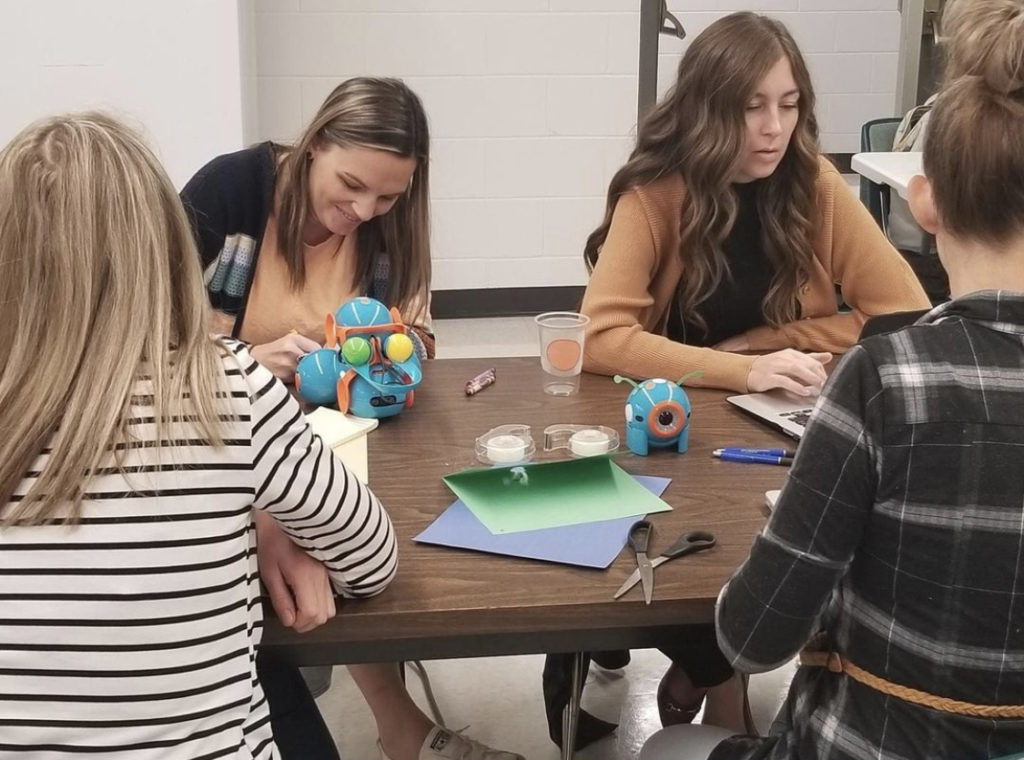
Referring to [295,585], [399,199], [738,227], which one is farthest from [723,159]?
[295,585]

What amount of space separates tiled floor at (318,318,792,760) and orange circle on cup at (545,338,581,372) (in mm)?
791

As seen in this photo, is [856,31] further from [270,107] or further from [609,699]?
[609,699]

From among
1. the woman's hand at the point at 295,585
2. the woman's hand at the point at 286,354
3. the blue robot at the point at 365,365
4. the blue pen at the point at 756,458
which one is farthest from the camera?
the woman's hand at the point at 286,354

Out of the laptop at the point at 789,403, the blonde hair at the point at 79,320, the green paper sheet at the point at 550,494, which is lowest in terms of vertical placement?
the green paper sheet at the point at 550,494

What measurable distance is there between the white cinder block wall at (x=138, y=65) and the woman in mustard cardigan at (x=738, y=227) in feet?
6.77

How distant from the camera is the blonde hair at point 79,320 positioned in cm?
96

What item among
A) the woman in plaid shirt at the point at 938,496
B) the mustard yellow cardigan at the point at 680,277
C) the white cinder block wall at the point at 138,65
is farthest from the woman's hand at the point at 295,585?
the white cinder block wall at the point at 138,65

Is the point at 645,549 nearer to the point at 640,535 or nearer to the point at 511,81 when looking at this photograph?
the point at 640,535

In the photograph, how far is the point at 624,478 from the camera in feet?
4.63

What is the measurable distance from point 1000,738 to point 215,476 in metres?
0.73

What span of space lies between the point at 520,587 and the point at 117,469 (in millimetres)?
418

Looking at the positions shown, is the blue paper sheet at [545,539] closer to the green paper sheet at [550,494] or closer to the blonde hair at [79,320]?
the green paper sheet at [550,494]

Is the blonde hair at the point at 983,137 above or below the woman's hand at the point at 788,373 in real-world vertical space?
above

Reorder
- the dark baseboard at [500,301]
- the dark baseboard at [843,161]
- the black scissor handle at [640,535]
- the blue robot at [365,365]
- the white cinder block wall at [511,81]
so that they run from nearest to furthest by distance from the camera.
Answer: the black scissor handle at [640,535] → the blue robot at [365,365] → the white cinder block wall at [511,81] → the dark baseboard at [500,301] → the dark baseboard at [843,161]
